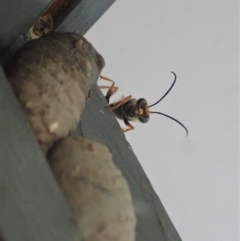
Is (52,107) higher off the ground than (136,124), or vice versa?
(52,107)

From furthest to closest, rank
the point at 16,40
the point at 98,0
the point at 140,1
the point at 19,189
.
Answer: the point at 140,1
the point at 98,0
the point at 16,40
the point at 19,189

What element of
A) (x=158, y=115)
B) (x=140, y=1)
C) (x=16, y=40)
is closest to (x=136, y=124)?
(x=158, y=115)

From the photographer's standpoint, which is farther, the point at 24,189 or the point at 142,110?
the point at 142,110

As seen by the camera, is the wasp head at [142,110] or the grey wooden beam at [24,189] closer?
the grey wooden beam at [24,189]

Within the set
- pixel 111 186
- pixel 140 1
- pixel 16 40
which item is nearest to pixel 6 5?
pixel 16 40

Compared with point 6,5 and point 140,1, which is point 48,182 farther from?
point 140,1

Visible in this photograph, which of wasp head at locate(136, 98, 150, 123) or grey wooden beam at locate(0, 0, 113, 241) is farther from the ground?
grey wooden beam at locate(0, 0, 113, 241)

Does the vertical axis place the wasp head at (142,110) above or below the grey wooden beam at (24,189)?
below

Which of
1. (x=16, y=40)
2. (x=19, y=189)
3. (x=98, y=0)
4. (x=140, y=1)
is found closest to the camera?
(x=19, y=189)

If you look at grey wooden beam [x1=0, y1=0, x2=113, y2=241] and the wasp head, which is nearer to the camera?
grey wooden beam [x1=0, y1=0, x2=113, y2=241]

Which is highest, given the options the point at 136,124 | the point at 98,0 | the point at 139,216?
the point at 98,0

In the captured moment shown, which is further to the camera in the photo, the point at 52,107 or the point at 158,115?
the point at 158,115
